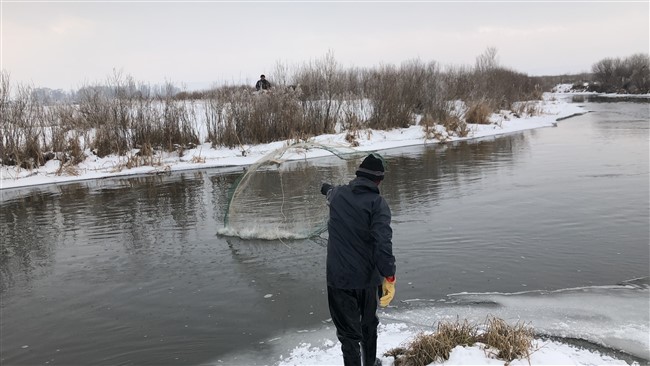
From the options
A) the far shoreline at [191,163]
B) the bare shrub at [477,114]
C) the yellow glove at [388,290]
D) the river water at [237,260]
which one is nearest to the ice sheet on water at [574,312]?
the river water at [237,260]

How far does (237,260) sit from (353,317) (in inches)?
163

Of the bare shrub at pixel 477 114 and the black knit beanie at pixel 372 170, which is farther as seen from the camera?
the bare shrub at pixel 477 114

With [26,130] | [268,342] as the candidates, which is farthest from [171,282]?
[26,130]

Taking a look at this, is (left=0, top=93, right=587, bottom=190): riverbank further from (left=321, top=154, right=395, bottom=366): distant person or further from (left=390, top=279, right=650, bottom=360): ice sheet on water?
(left=321, top=154, right=395, bottom=366): distant person

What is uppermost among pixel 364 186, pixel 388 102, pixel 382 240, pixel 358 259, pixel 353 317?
pixel 388 102

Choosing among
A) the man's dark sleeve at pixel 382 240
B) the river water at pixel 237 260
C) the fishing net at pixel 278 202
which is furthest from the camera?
the fishing net at pixel 278 202

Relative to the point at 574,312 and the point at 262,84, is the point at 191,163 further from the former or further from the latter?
the point at 574,312

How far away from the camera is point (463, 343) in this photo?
3.99 metres

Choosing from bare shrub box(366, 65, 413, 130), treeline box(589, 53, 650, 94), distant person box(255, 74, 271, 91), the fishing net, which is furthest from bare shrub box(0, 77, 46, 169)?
treeline box(589, 53, 650, 94)

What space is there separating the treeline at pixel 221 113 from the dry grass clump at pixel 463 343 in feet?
56.4

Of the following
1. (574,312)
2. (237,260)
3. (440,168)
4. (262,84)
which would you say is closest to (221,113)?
(262,84)

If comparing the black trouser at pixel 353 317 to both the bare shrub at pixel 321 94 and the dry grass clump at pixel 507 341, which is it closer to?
the dry grass clump at pixel 507 341

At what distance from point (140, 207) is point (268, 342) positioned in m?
8.02

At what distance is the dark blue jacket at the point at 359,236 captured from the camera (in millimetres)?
3682
